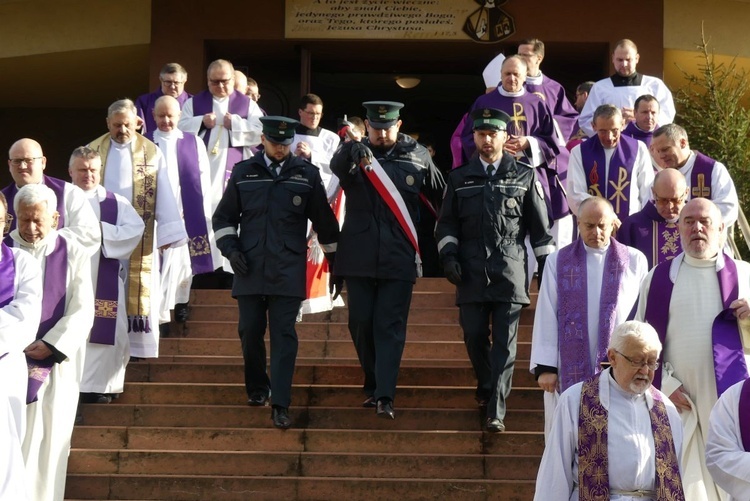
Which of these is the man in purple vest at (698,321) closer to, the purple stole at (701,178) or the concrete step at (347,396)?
the purple stole at (701,178)

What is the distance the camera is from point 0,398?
30.2ft

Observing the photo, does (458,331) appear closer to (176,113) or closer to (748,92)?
(176,113)

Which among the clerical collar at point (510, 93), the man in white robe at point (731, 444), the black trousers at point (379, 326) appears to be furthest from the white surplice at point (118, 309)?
the man in white robe at point (731, 444)

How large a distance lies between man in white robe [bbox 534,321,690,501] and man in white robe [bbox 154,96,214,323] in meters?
5.70

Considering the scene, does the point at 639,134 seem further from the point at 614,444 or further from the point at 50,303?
the point at 614,444

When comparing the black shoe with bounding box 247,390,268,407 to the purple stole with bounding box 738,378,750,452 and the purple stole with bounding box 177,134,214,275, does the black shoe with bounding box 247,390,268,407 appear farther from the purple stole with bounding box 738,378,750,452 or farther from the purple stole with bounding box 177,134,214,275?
the purple stole with bounding box 738,378,750,452

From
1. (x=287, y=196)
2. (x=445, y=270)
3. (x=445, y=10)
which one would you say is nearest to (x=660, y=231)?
(x=445, y=270)

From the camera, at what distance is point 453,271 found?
411 inches

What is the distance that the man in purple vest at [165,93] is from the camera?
46.0 feet

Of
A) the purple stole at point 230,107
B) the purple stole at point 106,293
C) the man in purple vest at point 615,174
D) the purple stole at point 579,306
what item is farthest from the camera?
the purple stole at point 230,107

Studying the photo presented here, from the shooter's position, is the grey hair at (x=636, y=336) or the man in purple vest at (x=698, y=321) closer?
the grey hair at (x=636, y=336)

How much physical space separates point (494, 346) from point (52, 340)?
2764 mm

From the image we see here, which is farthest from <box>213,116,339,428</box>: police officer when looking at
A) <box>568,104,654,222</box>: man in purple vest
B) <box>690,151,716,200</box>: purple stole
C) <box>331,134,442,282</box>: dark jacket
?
<box>690,151,716,200</box>: purple stole

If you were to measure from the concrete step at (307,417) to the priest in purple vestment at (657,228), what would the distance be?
1.28m
